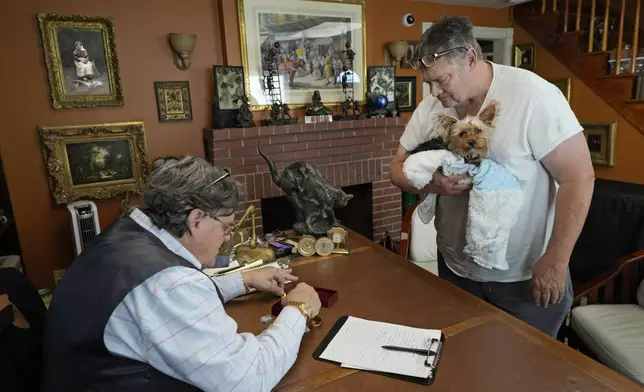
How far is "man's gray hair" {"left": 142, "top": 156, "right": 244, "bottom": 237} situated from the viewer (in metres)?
0.93

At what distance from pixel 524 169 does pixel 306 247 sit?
851 mm

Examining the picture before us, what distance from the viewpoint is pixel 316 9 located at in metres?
3.42

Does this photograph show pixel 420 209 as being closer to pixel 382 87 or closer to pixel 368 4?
pixel 382 87

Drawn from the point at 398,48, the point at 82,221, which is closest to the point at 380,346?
the point at 82,221

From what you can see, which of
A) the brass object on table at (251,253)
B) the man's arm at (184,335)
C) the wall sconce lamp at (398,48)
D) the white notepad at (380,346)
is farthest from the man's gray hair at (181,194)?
the wall sconce lamp at (398,48)

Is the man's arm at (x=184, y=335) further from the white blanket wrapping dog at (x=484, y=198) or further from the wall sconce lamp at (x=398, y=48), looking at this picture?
the wall sconce lamp at (x=398, y=48)

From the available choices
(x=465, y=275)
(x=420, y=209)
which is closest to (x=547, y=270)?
(x=465, y=275)

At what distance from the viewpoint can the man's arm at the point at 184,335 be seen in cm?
79

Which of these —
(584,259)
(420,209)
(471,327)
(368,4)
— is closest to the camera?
(471,327)

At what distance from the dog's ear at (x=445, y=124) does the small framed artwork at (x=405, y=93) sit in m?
2.66

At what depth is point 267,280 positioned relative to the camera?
4.37 feet

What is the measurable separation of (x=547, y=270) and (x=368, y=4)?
10.3ft

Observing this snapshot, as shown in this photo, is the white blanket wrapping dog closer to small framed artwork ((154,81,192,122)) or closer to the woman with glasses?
the woman with glasses

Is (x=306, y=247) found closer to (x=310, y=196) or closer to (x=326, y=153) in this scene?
(x=310, y=196)
